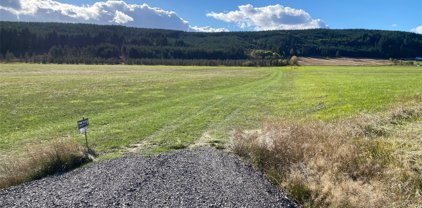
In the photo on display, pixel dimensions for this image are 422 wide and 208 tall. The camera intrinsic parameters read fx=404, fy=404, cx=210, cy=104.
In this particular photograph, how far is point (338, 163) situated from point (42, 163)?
10.6 meters

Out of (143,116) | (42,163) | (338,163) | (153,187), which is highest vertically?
(338,163)

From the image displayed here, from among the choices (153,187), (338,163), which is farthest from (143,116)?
(338,163)

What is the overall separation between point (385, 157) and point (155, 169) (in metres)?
8.23

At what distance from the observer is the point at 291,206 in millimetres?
11930

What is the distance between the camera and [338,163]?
547 inches

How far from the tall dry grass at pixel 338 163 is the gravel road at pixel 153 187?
82 centimetres

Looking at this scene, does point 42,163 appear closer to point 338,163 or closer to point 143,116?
point 338,163

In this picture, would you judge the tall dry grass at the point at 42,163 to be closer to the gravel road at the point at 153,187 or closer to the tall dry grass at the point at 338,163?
the gravel road at the point at 153,187

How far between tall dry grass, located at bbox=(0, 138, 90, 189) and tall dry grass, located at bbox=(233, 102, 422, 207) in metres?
6.49

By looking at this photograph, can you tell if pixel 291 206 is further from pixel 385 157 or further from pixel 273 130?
pixel 273 130

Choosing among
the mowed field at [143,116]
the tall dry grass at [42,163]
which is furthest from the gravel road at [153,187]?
the mowed field at [143,116]

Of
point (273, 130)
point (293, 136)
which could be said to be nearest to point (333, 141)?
point (293, 136)

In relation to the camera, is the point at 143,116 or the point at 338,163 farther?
the point at 143,116

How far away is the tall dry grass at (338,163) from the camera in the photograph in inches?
469
